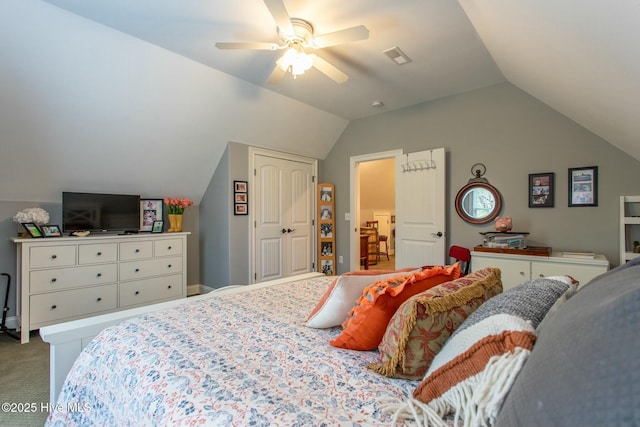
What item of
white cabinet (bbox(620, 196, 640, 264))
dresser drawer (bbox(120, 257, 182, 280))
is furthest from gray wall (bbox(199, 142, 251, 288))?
white cabinet (bbox(620, 196, 640, 264))

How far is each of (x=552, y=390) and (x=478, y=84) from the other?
376cm

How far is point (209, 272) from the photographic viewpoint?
4379 mm

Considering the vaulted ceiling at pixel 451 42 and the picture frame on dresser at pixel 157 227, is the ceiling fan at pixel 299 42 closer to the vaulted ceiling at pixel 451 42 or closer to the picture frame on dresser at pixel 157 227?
the vaulted ceiling at pixel 451 42

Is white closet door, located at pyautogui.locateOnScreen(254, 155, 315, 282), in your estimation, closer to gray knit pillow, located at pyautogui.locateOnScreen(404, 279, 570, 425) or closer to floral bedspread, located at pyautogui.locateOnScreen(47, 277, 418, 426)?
floral bedspread, located at pyautogui.locateOnScreen(47, 277, 418, 426)

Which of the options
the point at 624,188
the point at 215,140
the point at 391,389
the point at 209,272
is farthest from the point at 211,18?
the point at 624,188

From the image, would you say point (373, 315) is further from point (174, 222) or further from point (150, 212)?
point (150, 212)

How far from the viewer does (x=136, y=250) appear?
3.47m

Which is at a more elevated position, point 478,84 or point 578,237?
point 478,84

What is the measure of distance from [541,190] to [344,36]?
2631mm

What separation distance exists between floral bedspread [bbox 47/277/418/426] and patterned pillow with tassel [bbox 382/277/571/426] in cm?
12

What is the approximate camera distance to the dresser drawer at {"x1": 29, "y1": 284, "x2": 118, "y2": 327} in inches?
112

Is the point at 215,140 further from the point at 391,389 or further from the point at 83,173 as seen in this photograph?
the point at 391,389

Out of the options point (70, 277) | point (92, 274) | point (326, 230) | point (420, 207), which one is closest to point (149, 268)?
point (92, 274)

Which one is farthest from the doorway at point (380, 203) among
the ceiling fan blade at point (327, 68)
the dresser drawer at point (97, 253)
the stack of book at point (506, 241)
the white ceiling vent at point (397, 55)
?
the dresser drawer at point (97, 253)
